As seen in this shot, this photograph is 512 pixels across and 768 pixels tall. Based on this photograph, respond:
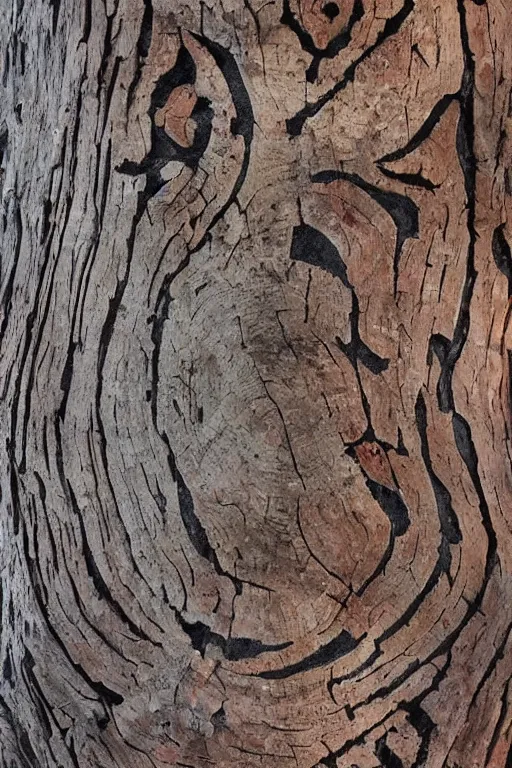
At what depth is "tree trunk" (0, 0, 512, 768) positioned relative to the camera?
1168mm

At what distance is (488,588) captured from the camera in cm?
121

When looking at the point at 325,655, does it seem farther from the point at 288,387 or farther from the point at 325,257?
the point at 325,257

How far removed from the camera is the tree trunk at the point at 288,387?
1.17 metres

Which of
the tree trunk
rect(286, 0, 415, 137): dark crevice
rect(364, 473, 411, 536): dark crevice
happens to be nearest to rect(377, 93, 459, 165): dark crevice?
the tree trunk

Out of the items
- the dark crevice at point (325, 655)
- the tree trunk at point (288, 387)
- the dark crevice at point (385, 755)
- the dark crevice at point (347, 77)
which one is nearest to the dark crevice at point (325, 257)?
the tree trunk at point (288, 387)

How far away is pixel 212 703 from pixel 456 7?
1061mm

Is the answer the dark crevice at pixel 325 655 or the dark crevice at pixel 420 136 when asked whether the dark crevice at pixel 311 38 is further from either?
the dark crevice at pixel 325 655

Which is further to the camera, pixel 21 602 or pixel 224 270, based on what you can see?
pixel 21 602

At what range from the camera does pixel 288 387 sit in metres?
1.16

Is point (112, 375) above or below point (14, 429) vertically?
above

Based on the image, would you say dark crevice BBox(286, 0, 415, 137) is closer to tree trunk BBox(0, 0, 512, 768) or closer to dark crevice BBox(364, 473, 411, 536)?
tree trunk BBox(0, 0, 512, 768)

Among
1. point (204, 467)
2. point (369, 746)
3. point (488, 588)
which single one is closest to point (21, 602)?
point (204, 467)

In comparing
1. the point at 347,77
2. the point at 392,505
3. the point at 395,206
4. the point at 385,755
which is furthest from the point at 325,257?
the point at 385,755

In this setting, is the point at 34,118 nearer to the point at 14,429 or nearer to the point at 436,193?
the point at 14,429
